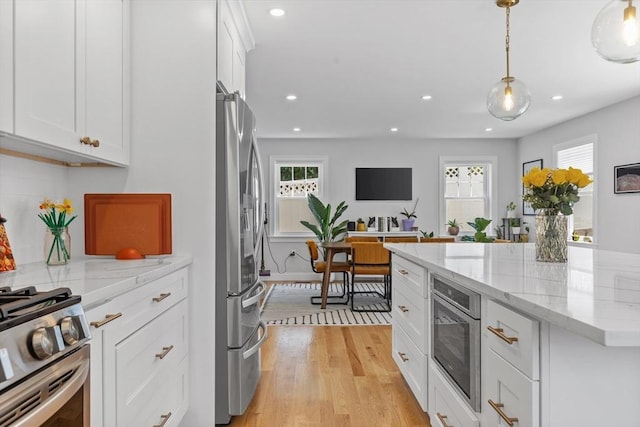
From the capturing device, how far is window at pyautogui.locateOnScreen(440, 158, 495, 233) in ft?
25.7

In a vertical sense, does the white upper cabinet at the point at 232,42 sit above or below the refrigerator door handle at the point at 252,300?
above

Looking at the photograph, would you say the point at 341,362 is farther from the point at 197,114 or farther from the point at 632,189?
the point at 632,189

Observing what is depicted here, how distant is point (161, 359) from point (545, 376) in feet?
4.75

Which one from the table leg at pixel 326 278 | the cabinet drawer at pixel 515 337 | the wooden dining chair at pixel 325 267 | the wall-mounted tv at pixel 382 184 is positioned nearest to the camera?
the cabinet drawer at pixel 515 337

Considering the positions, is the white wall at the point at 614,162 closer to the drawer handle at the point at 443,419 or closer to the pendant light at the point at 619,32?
the pendant light at the point at 619,32

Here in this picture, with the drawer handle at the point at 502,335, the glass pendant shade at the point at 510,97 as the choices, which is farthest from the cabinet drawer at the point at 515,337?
the glass pendant shade at the point at 510,97

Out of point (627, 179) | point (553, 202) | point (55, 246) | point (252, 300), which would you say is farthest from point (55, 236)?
point (627, 179)

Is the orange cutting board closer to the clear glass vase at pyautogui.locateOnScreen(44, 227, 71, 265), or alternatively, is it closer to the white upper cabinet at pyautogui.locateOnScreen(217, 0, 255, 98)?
the clear glass vase at pyautogui.locateOnScreen(44, 227, 71, 265)

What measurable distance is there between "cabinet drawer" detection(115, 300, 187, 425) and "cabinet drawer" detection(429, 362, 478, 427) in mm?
1217

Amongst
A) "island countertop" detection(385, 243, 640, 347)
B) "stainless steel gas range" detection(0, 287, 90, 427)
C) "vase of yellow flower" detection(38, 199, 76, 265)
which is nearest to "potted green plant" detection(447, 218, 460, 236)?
"island countertop" detection(385, 243, 640, 347)

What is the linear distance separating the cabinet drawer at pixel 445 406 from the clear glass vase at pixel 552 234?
0.75 meters

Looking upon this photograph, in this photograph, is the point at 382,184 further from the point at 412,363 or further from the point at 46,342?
the point at 46,342

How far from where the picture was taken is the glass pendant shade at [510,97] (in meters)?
2.63

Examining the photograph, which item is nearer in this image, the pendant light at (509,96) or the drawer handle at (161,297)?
the drawer handle at (161,297)
